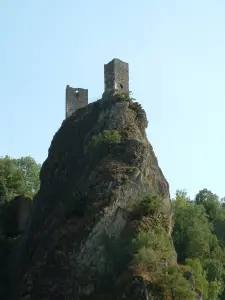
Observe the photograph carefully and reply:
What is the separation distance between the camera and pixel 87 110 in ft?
155

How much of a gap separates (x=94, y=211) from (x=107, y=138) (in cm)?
642

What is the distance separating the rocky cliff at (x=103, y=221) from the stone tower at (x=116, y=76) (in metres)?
2.10

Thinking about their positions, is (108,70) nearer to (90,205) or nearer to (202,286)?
(90,205)

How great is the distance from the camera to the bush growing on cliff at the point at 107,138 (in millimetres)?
39625

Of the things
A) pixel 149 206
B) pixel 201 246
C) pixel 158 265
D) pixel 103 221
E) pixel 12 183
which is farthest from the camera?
pixel 12 183

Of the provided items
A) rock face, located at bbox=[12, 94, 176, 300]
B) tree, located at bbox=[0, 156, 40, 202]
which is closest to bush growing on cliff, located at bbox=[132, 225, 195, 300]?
rock face, located at bbox=[12, 94, 176, 300]

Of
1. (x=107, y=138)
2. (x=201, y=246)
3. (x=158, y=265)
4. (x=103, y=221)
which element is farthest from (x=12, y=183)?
(x=158, y=265)

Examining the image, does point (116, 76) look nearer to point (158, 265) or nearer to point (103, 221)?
point (103, 221)

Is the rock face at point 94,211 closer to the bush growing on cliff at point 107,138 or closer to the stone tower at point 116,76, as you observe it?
the bush growing on cliff at point 107,138

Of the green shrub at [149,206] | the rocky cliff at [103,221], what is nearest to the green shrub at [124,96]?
the rocky cliff at [103,221]

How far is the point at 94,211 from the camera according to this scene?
1382 inches

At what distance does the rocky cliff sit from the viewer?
3186 centimetres

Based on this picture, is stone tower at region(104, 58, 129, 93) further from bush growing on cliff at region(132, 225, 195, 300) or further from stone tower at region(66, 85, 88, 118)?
bush growing on cliff at region(132, 225, 195, 300)

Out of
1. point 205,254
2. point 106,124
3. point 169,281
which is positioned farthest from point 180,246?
point 169,281
